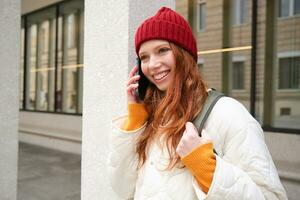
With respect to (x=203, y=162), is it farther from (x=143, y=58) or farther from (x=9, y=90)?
(x=9, y=90)

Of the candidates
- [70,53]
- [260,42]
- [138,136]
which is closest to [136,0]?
[138,136]

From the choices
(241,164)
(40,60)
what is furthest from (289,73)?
(40,60)

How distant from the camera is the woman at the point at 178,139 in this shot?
4.87 ft

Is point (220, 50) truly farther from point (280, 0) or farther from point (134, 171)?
point (134, 171)

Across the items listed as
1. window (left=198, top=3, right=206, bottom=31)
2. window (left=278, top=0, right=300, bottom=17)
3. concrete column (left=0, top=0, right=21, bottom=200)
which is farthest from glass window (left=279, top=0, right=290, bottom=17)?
concrete column (left=0, top=0, right=21, bottom=200)

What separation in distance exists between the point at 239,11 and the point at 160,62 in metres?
6.35

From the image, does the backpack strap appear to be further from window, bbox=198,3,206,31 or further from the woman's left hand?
window, bbox=198,3,206,31

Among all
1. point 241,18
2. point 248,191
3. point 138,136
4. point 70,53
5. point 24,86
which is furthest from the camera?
point 24,86

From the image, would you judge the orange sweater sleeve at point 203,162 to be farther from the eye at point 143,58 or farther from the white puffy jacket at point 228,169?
the eye at point 143,58

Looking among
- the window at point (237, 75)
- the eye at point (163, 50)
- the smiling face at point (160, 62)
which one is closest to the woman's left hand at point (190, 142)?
the smiling face at point (160, 62)

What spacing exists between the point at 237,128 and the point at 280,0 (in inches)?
234

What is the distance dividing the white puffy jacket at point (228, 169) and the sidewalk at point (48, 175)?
4472 mm

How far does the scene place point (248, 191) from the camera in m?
1.45

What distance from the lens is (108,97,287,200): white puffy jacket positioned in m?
1.46
